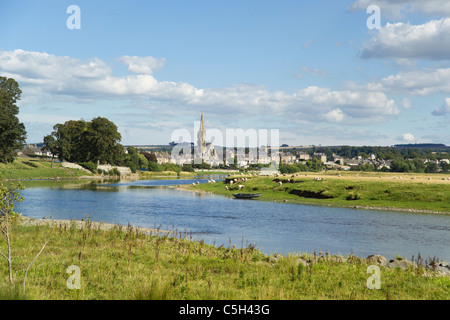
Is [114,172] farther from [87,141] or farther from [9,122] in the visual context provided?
[9,122]

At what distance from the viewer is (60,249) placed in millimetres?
18531

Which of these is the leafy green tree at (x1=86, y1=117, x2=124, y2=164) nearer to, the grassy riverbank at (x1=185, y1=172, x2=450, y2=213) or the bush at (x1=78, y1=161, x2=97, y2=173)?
the bush at (x1=78, y1=161, x2=97, y2=173)

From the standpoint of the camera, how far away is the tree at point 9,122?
229 ft

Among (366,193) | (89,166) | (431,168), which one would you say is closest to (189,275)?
(366,193)

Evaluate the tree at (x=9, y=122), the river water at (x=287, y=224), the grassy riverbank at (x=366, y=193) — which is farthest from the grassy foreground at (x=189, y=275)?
the tree at (x=9, y=122)

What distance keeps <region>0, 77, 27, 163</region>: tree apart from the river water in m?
26.8

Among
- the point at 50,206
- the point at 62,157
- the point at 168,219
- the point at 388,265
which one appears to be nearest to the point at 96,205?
the point at 50,206

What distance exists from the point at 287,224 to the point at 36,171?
92.4 meters

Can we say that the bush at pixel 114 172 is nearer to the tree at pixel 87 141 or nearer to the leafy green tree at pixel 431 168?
the tree at pixel 87 141

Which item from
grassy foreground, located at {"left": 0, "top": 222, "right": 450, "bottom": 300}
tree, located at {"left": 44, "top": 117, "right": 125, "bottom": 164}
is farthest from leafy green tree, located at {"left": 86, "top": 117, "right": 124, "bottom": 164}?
grassy foreground, located at {"left": 0, "top": 222, "right": 450, "bottom": 300}

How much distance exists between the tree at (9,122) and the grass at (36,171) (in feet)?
62.9

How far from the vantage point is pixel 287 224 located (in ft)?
116
